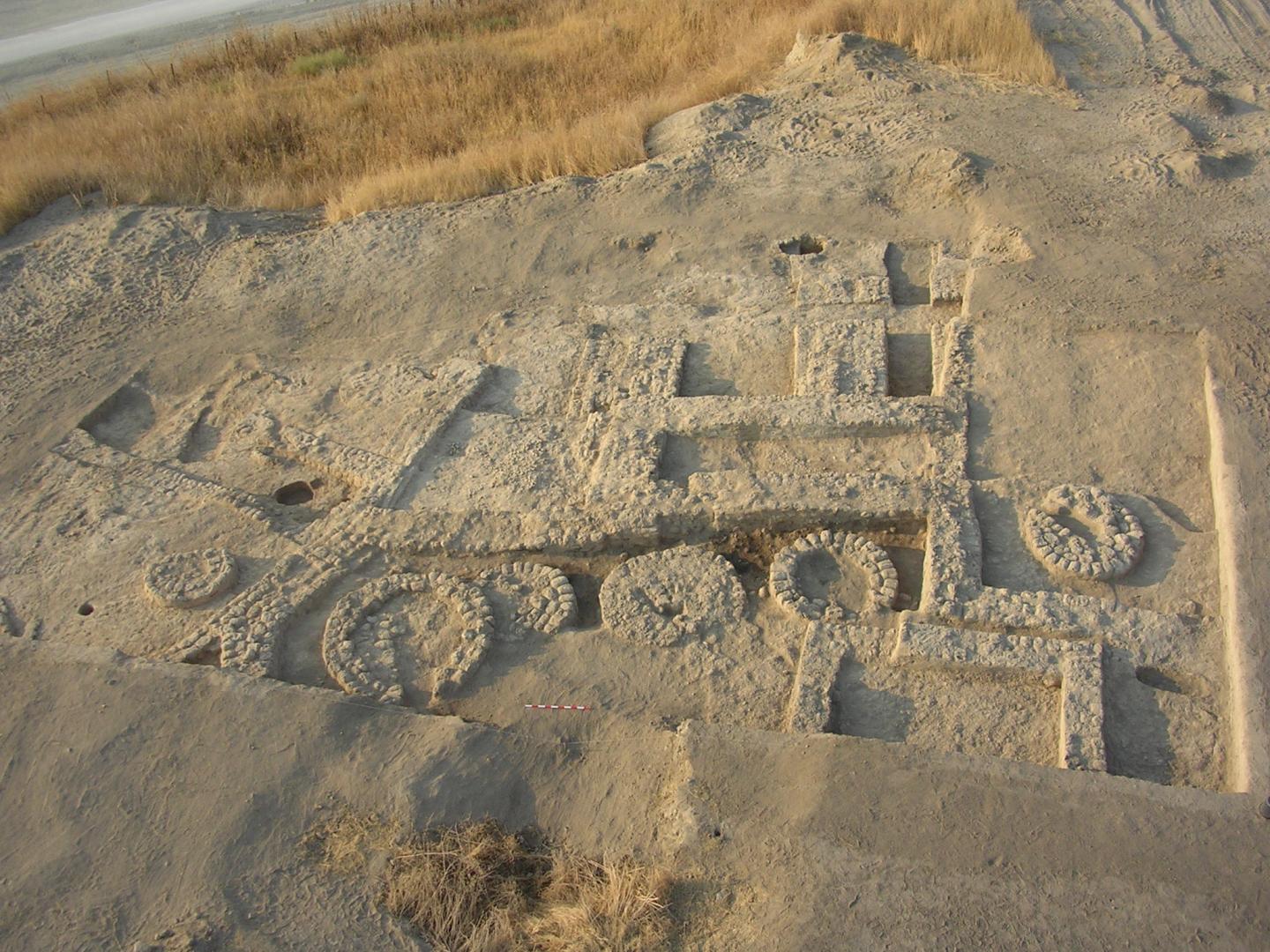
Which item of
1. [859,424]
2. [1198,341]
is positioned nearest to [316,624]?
[859,424]

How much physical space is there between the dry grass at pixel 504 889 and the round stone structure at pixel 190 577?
1347mm

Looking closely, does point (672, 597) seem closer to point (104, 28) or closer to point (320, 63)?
point (320, 63)

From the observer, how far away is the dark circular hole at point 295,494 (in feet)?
15.4

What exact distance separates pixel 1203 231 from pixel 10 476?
5900 mm

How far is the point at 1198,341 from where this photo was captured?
452 cm

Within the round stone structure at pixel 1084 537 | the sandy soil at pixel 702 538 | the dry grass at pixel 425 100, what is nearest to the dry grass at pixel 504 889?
the sandy soil at pixel 702 538

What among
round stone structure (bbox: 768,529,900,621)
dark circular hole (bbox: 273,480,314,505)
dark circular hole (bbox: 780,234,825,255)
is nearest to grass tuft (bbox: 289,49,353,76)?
dark circular hole (bbox: 780,234,825,255)

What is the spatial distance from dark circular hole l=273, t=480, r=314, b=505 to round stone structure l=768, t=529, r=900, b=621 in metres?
2.14

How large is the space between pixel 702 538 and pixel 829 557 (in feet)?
1.64

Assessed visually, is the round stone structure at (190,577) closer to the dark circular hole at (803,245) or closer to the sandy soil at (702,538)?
the sandy soil at (702,538)

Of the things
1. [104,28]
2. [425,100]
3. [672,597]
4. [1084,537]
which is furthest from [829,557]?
[104,28]

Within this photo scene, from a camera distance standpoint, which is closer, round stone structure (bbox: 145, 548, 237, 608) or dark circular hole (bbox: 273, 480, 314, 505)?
round stone structure (bbox: 145, 548, 237, 608)

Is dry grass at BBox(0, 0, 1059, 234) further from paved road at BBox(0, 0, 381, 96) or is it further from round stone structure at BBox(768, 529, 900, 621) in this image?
round stone structure at BBox(768, 529, 900, 621)

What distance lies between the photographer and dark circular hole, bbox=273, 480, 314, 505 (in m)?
4.70
